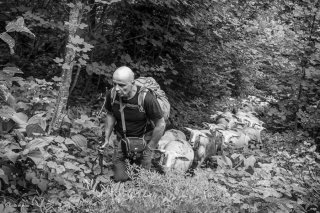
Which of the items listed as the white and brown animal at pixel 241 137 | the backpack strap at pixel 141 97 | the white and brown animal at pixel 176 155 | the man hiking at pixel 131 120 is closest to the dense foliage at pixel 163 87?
the white and brown animal at pixel 241 137

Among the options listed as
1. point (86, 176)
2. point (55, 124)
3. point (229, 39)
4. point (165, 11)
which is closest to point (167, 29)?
point (165, 11)

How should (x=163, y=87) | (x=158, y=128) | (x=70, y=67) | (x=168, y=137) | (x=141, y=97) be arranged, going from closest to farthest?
(x=141, y=97), (x=158, y=128), (x=70, y=67), (x=168, y=137), (x=163, y=87)

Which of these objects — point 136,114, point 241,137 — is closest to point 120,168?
point 136,114

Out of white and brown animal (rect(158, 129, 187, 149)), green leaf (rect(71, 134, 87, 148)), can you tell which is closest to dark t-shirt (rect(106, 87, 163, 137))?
green leaf (rect(71, 134, 87, 148))

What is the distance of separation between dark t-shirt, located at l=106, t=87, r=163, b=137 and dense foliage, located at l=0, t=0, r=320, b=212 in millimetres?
564

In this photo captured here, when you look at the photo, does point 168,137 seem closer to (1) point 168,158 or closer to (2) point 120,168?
(1) point 168,158

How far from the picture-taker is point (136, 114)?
4371 millimetres

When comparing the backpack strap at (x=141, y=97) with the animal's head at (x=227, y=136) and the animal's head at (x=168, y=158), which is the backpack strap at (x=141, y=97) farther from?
the animal's head at (x=227, y=136)

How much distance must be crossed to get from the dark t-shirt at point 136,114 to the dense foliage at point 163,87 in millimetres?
564

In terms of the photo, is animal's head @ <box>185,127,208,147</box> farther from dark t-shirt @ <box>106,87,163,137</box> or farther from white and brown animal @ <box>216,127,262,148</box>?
dark t-shirt @ <box>106,87,163,137</box>

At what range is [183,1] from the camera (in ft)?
20.6

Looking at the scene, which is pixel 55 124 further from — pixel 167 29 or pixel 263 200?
pixel 167 29

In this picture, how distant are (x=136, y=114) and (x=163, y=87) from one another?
345cm

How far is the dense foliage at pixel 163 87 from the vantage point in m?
3.22
